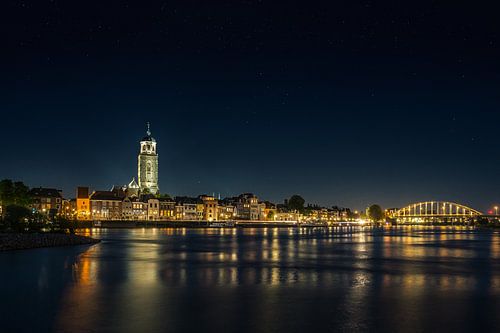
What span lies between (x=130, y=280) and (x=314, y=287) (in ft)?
31.9

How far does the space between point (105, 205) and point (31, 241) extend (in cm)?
10792

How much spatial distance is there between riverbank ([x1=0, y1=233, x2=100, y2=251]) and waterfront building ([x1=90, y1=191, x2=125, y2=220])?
9956 centimetres

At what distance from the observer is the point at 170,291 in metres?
24.2

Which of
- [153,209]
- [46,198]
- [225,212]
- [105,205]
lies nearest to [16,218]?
[46,198]

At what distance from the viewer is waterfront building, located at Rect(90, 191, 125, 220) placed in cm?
15612

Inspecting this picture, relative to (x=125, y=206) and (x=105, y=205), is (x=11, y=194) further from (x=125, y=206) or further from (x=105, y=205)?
(x=125, y=206)

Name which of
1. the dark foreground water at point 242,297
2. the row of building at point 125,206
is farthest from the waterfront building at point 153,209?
the dark foreground water at point 242,297

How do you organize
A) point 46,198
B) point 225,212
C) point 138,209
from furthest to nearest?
point 225,212 < point 138,209 < point 46,198

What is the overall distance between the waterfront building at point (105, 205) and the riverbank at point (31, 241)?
327 ft

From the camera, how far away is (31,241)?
51.6 m

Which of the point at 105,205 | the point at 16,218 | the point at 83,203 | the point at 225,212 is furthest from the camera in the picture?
the point at 225,212

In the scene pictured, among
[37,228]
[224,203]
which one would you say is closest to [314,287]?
[37,228]

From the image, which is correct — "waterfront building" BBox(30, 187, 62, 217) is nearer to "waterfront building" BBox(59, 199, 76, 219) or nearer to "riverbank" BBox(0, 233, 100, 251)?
"waterfront building" BBox(59, 199, 76, 219)

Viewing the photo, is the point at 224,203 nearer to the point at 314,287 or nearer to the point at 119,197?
the point at 119,197
